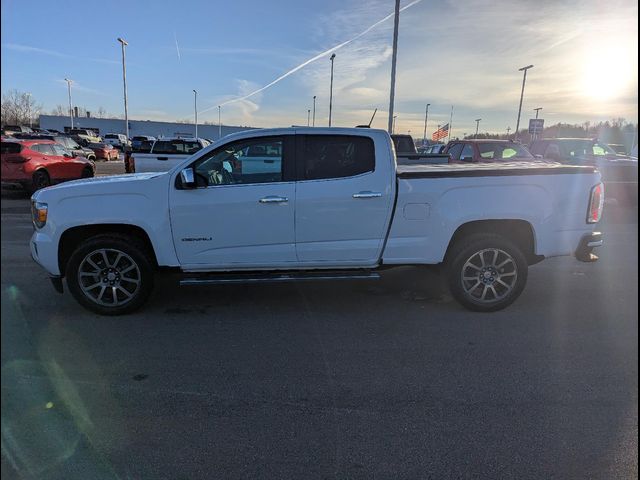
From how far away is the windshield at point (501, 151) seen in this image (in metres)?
13.4

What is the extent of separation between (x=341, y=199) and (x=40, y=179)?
1283 cm

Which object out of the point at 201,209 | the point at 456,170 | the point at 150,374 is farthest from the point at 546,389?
the point at 201,209

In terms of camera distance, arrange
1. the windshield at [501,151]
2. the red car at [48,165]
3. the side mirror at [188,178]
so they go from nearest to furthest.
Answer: the side mirror at [188,178] → the red car at [48,165] → the windshield at [501,151]

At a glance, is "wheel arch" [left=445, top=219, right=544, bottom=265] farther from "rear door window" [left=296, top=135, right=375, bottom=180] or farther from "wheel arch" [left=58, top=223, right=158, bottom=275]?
"wheel arch" [left=58, top=223, right=158, bottom=275]

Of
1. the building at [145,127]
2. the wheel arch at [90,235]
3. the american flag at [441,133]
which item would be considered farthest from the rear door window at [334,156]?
the building at [145,127]

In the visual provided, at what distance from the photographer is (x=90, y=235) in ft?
15.6

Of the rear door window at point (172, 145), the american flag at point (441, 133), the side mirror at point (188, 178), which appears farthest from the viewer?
the american flag at point (441, 133)

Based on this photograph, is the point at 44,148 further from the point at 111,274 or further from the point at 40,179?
the point at 111,274

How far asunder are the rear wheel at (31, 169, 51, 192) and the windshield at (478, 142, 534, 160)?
1305 cm

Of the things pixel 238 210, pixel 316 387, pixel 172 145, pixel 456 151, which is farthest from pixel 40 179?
pixel 316 387

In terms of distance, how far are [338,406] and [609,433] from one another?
1721 mm

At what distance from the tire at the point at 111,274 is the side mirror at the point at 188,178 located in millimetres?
836

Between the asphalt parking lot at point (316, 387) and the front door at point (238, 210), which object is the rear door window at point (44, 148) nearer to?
the asphalt parking lot at point (316, 387)

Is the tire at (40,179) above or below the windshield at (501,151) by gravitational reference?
below
